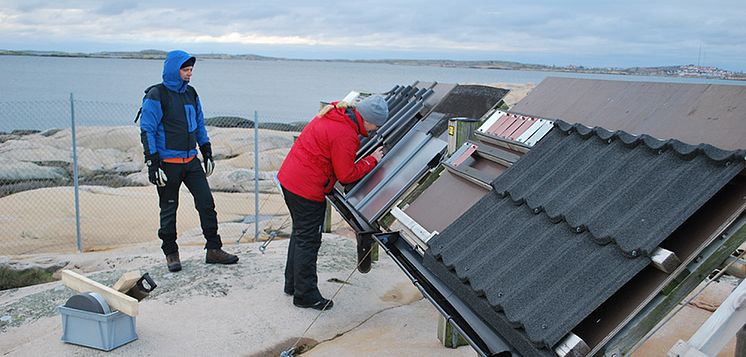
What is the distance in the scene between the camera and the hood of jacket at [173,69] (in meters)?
6.07

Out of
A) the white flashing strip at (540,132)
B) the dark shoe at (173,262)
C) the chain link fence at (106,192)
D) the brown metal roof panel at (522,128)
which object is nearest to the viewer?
the white flashing strip at (540,132)

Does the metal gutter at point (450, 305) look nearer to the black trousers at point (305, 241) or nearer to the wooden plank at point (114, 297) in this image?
the black trousers at point (305, 241)

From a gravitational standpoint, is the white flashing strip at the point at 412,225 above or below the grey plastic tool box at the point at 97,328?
above

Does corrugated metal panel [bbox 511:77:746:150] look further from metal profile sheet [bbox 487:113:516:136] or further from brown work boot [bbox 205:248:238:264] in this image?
brown work boot [bbox 205:248:238:264]

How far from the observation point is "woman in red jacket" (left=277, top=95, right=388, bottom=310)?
5.12m

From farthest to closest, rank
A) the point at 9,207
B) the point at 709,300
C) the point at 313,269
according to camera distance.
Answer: the point at 9,207, the point at 709,300, the point at 313,269

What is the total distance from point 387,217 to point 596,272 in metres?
2.50

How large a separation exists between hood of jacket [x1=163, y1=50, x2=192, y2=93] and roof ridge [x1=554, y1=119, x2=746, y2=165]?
12.0ft

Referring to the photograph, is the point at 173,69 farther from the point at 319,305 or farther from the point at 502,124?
the point at 502,124

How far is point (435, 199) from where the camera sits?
4.59 metres

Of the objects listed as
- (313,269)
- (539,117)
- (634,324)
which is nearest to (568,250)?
(634,324)

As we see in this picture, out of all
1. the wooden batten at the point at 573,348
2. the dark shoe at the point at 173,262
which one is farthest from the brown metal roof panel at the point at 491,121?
the dark shoe at the point at 173,262

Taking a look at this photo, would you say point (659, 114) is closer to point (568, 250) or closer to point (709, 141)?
point (709, 141)

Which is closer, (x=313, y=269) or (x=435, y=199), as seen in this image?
(x=435, y=199)
